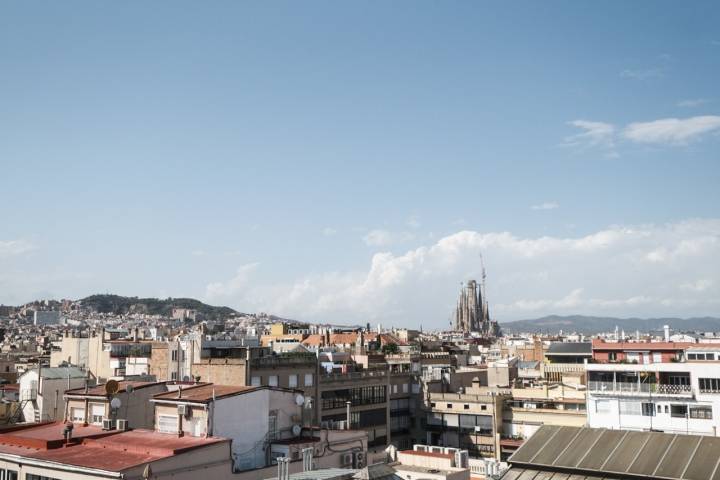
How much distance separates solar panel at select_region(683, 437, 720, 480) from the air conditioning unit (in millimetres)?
19809

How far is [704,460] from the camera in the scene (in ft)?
91.2

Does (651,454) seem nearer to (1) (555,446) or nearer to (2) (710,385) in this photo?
(1) (555,446)

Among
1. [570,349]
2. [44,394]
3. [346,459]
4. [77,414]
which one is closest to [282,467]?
[346,459]

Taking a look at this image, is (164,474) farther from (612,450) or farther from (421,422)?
(421,422)

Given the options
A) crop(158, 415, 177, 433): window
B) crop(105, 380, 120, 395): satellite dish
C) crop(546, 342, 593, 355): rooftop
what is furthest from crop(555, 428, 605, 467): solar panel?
crop(546, 342, 593, 355): rooftop

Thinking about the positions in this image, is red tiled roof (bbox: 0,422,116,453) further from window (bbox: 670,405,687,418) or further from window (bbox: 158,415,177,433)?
window (bbox: 670,405,687,418)

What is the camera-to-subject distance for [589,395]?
54719 millimetres

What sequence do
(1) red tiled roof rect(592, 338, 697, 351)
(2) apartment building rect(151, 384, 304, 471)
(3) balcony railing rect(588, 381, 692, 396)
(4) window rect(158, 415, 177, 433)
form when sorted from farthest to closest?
(1) red tiled roof rect(592, 338, 697, 351), (3) balcony railing rect(588, 381, 692, 396), (4) window rect(158, 415, 177, 433), (2) apartment building rect(151, 384, 304, 471)

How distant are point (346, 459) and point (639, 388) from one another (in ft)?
79.3

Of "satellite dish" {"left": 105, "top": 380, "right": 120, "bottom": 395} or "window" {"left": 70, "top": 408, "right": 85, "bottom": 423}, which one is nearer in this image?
"satellite dish" {"left": 105, "top": 380, "right": 120, "bottom": 395}

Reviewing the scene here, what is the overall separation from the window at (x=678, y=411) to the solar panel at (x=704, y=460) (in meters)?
23.3

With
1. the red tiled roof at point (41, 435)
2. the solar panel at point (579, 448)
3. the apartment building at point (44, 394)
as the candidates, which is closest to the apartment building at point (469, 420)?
the apartment building at point (44, 394)

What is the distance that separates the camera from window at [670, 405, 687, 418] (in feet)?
166

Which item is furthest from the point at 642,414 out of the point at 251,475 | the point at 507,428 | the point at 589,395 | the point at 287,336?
the point at 287,336
